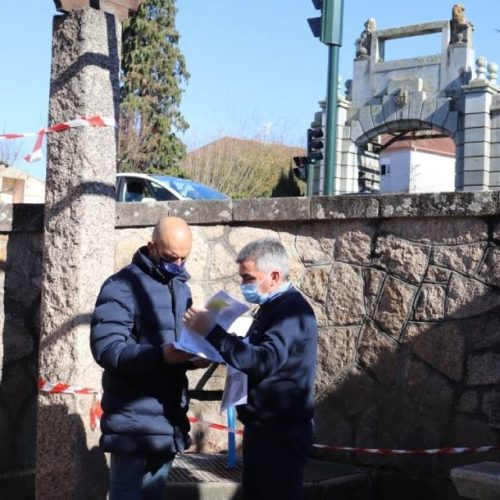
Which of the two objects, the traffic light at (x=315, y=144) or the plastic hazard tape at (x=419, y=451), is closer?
the plastic hazard tape at (x=419, y=451)

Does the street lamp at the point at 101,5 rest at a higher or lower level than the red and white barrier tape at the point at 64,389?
higher

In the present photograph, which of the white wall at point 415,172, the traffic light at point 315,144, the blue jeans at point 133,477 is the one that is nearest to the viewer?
the blue jeans at point 133,477

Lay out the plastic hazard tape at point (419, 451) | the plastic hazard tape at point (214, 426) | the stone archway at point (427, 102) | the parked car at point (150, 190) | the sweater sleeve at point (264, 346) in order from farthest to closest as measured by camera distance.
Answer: the stone archway at point (427, 102) → the parked car at point (150, 190) → the plastic hazard tape at point (214, 426) → the plastic hazard tape at point (419, 451) → the sweater sleeve at point (264, 346)

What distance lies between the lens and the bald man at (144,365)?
3824 millimetres

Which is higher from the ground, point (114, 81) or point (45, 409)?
point (114, 81)

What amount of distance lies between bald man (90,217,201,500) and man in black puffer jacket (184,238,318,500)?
11.2 inches

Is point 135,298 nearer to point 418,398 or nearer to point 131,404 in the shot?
point 131,404

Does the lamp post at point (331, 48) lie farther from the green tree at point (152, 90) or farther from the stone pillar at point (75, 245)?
the green tree at point (152, 90)

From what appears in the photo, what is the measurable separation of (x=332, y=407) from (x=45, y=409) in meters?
1.75

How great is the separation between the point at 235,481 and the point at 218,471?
0.74 feet

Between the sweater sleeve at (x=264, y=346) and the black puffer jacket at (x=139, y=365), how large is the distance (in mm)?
283

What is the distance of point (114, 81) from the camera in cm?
551


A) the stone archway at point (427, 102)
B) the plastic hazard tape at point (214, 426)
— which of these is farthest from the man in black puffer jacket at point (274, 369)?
the stone archway at point (427, 102)

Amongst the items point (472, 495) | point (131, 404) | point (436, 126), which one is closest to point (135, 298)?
point (131, 404)
